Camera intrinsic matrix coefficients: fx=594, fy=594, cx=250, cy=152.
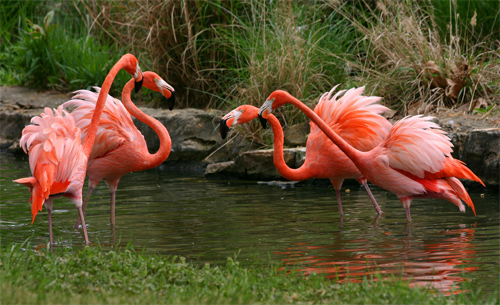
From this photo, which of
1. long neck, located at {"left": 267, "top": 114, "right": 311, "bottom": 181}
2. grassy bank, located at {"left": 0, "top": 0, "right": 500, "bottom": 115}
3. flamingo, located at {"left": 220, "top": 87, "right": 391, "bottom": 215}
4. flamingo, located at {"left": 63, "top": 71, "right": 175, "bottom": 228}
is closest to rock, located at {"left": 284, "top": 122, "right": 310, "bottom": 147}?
grassy bank, located at {"left": 0, "top": 0, "right": 500, "bottom": 115}

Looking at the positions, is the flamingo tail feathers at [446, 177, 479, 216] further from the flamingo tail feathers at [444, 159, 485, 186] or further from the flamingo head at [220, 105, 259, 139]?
the flamingo head at [220, 105, 259, 139]

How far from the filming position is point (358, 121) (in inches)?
231

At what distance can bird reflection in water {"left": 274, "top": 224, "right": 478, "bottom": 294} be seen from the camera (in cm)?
367

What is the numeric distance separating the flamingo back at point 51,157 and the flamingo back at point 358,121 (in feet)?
8.21

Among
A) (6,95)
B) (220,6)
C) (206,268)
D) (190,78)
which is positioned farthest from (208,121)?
(206,268)

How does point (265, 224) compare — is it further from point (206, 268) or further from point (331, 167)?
point (206, 268)

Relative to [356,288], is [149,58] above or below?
above

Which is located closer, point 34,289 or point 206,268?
point 34,289

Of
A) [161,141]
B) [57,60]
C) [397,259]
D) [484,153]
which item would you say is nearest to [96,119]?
[161,141]

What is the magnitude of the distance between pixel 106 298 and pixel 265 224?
2597 mm

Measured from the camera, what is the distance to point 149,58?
9.88 meters

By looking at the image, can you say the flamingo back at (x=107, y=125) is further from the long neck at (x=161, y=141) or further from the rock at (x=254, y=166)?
the rock at (x=254, y=166)

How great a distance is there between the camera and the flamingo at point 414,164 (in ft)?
16.7

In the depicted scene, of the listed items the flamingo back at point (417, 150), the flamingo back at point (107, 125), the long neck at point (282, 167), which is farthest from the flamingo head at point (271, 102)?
the flamingo back at point (107, 125)
